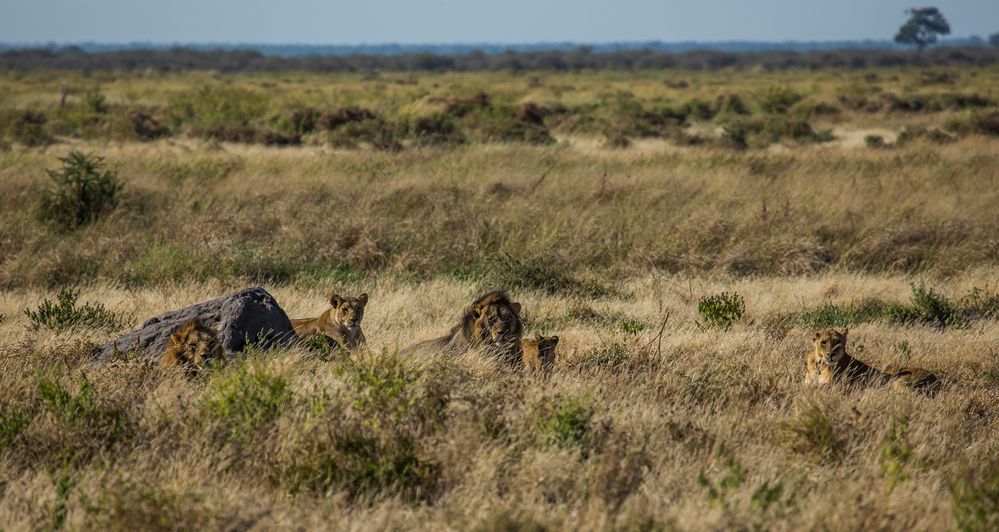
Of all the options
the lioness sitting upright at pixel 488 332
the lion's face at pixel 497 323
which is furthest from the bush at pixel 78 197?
the lion's face at pixel 497 323

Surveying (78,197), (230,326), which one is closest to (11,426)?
(230,326)

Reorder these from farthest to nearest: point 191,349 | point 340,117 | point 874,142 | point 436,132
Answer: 1. point 340,117
2. point 436,132
3. point 874,142
4. point 191,349

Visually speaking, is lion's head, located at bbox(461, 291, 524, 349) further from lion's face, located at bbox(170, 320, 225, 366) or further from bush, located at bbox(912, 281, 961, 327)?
bush, located at bbox(912, 281, 961, 327)

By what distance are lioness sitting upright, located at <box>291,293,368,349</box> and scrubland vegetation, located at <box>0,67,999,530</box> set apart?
0.41 metres

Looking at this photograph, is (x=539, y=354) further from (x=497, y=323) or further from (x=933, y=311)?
(x=933, y=311)

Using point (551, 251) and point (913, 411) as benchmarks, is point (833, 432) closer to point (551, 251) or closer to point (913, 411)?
point (913, 411)

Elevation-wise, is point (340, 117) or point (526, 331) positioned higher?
point (340, 117)

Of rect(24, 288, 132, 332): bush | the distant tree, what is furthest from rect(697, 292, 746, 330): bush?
the distant tree

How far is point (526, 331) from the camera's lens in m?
9.54

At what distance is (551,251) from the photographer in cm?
1291

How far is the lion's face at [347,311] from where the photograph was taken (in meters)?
8.19

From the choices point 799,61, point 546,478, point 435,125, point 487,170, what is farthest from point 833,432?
point 799,61

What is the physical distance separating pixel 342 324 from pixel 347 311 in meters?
0.11

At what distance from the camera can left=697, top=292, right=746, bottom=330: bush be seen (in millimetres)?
9570
